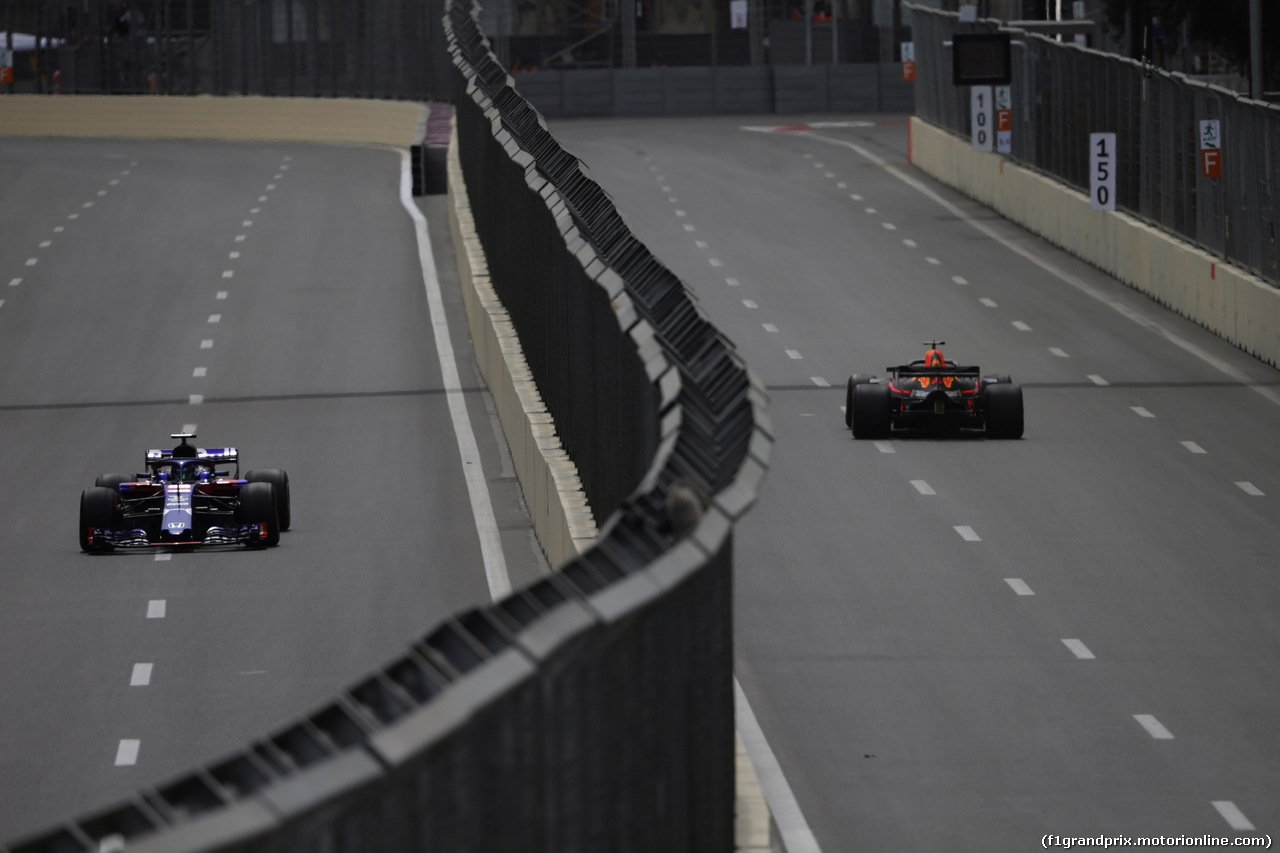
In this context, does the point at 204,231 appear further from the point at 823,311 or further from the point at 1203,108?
the point at 1203,108

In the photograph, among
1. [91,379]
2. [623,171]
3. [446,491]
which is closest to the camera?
[446,491]

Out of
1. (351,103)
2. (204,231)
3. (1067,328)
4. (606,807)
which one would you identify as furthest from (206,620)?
(351,103)

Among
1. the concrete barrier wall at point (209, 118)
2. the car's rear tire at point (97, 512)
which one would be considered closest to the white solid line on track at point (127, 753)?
the car's rear tire at point (97, 512)

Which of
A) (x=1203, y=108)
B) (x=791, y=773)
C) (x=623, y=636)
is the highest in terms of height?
(x=1203, y=108)

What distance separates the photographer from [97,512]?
22875mm

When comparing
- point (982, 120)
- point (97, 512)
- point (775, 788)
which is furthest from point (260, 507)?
point (982, 120)

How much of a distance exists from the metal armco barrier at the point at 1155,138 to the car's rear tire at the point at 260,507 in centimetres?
1591

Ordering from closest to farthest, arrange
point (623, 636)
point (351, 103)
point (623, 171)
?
point (623, 636) → point (623, 171) → point (351, 103)

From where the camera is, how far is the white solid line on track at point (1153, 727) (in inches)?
618

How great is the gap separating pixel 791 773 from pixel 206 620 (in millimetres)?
7020

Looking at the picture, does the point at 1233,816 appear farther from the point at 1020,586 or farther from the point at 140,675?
the point at 140,675

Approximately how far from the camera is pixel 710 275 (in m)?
42.4

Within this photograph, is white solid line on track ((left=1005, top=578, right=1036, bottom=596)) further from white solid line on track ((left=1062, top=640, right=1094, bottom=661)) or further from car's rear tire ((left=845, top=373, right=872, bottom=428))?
car's rear tire ((left=845, top=373, right=872, bottom=428))

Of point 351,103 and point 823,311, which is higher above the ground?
point 351,103
